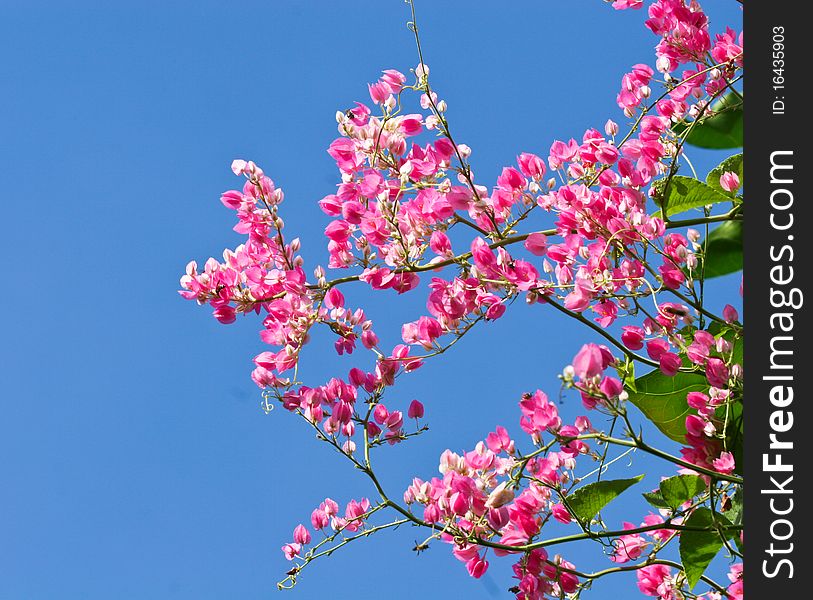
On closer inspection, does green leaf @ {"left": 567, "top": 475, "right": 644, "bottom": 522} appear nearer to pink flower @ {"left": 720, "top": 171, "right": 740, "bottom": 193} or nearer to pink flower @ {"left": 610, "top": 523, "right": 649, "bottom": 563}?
pink flower @ {"left": 610, "top": 523, "right": 649, "bottom": 563}

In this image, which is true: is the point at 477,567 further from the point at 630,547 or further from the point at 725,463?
the point at 725,463

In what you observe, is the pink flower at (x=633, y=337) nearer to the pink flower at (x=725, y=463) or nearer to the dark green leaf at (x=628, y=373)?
the dark green leaf at (x=628, y=373)

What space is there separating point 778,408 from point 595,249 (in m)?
0.44

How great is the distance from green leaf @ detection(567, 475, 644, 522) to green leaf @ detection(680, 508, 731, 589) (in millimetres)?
135

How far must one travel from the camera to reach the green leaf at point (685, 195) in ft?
6.20

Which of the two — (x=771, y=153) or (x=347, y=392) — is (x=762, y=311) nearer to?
(x=771, y=153)

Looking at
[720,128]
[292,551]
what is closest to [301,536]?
[292,551]

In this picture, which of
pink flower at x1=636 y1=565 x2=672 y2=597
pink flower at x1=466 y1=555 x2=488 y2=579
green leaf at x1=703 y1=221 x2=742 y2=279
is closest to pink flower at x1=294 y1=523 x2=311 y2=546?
pink flower at x1=466 y1=555 x2=488 y2=579

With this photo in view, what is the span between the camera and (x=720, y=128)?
202 cm

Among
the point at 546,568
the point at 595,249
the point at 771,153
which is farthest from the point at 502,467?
the point at 771,153

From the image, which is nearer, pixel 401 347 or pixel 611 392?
pixel 611 392

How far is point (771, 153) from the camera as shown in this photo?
1665mm

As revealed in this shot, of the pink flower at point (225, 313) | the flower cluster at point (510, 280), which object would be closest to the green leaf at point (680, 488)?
the flower cluster at point (510, 280)

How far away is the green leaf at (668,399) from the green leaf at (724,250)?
0.24 meters
